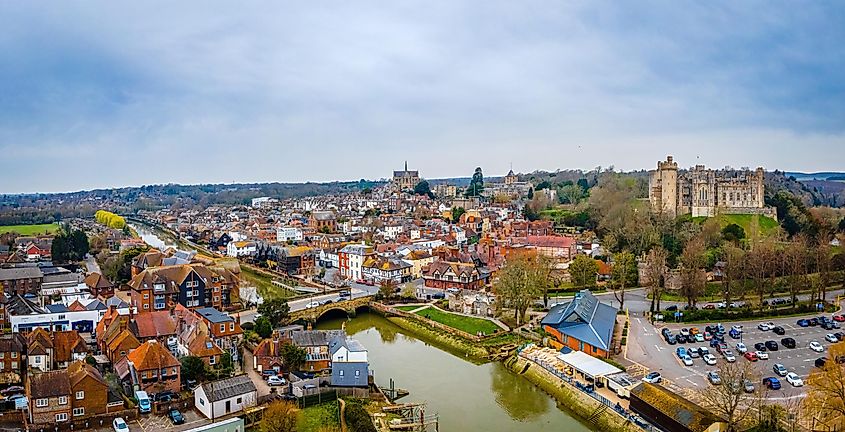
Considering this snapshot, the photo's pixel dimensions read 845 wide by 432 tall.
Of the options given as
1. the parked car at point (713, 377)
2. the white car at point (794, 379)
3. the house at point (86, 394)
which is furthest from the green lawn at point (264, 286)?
the white car at point (794, 379)

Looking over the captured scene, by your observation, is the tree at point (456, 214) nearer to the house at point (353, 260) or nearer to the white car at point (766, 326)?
the house at point (353, 260)

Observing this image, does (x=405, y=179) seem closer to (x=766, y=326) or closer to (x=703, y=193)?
(x=703, y=193)

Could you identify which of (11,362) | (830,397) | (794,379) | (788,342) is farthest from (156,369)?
(788,342)

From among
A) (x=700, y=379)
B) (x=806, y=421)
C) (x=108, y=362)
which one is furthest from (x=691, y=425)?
(x=108, y=362)

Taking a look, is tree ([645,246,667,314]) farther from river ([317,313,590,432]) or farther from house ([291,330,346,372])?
house ([291,330,346,372])

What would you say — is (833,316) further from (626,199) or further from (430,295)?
(626,199)

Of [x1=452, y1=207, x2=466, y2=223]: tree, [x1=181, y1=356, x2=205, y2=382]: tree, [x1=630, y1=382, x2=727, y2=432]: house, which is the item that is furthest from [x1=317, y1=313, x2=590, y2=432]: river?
[x1=452, y1=207, x2=466, y2=223]: tree
